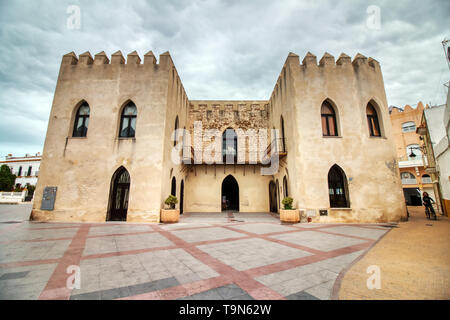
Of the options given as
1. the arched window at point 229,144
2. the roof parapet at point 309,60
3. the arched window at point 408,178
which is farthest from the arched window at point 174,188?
the arched window at point 408,178

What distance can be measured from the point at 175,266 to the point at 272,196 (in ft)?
42.5

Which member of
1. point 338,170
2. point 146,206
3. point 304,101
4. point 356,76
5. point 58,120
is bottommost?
point 146,206

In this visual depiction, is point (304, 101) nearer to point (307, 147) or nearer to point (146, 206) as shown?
point (307, 147)

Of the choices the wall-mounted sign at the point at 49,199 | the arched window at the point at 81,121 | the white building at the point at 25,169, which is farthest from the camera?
the white building at the point at 25,169

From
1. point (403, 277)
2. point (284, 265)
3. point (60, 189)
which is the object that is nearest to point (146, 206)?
point (60, 189)

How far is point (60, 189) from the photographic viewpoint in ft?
33.5

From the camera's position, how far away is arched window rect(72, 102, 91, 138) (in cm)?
1119

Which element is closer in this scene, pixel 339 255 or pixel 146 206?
pixel 339 255

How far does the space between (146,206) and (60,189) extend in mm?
4831

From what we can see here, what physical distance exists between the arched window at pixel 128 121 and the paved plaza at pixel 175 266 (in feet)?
20.7

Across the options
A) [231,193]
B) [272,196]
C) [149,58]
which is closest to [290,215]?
[272,196]

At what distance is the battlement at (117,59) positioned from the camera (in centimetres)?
1146

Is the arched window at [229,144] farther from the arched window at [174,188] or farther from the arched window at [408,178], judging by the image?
the arched window at [408,178]

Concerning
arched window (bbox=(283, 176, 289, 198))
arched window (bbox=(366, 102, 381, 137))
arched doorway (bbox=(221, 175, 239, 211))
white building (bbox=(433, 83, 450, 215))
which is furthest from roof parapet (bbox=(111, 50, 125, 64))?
white building (bbox=(433, 83, 450, 215))
